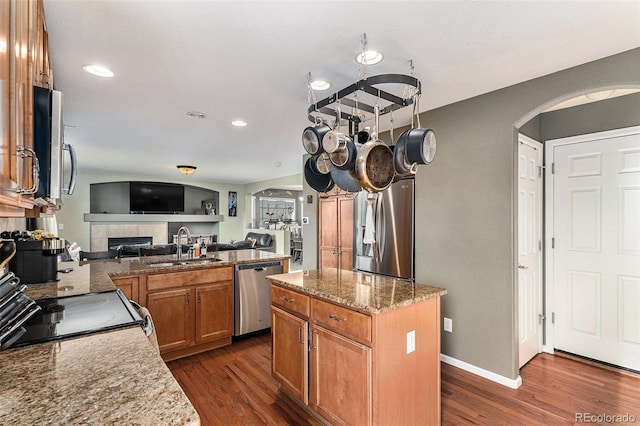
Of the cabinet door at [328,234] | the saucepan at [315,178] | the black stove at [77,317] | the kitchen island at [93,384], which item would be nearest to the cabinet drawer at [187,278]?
the black stove at [77,317]

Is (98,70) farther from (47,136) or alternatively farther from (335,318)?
(335,318)

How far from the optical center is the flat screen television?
29.0 feet

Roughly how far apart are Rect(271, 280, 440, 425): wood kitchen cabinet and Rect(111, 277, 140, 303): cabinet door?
1548 mm

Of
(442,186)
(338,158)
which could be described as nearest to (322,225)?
(442,186)

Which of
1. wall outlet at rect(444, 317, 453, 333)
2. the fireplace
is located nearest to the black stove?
wall outlet at rect(444, 317, 453, 333)

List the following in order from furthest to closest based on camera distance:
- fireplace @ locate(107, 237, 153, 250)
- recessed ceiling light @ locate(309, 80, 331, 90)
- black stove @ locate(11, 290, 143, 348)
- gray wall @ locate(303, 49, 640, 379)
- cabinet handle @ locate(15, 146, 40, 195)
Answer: fireplace @ locate(107, 237, 153, 250), gray wall @ locate(303, 49, 640, 379), recessed ceiling light @ locate(309, 80, 331, 90), black stove @ locate(11, 290, 143, 348), cabinet handle @ locate(15, 146, 40, 195)

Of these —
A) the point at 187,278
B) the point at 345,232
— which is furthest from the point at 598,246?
the point at 187,278

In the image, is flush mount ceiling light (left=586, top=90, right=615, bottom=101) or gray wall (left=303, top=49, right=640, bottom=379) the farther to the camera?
flush mount ceiling light (left=586, top=90, right=615, bottom=101)

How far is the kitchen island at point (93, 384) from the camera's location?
751mm

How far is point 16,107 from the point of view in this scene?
878mm

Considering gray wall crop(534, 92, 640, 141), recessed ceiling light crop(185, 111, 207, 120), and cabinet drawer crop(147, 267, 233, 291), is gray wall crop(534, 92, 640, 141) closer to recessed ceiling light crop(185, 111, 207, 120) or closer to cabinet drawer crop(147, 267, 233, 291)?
recessed ceiling light crop(185, 111, 207, 120)

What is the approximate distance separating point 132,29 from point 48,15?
0.36 m

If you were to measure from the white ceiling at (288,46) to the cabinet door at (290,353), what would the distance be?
1721 mm

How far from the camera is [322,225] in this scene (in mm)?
4605
